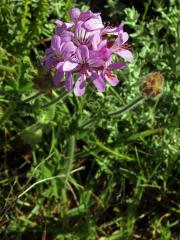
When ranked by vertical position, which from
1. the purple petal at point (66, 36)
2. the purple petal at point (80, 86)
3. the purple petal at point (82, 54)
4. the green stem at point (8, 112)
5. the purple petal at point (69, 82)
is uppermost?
the purple petal at point (66, 36)

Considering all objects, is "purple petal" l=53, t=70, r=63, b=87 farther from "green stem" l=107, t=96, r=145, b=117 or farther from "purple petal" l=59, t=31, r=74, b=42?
"green stem" l=107, t=96, r=145, b=117

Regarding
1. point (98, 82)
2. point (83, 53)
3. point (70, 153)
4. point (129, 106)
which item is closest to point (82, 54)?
point (83, 53)

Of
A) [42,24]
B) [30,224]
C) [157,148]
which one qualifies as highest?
[42,24]

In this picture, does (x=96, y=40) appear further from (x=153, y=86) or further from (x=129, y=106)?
(x=129, y=106)

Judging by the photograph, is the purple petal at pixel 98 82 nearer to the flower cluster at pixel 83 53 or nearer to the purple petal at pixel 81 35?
the flower cluster at pixel 83 53

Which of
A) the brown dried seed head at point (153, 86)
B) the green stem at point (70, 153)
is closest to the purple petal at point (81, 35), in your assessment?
the brown dried seed head at point (153, 86)

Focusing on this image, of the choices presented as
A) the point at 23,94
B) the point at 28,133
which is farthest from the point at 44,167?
the point at 23,94

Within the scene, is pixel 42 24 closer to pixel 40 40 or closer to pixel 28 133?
pixel 40 40
